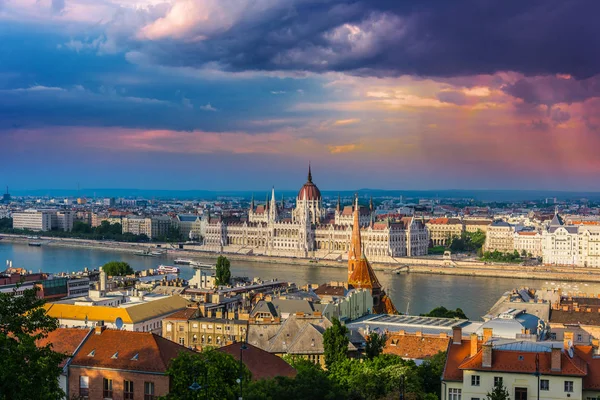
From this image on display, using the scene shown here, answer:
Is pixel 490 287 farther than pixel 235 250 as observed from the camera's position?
No

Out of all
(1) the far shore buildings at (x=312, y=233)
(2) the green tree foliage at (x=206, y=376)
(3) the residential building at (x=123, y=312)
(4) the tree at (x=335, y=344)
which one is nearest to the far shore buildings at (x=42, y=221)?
(1) the far shore buildings at (x=312, y=233)

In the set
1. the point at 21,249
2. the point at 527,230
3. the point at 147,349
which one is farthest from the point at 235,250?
the point at 147,349

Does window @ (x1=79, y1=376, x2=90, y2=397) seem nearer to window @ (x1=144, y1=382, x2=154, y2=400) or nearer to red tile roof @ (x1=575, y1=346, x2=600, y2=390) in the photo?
window @ (x1=144, y1=382, x2=154, y2=400)

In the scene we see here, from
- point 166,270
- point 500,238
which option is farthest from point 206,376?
point 500,238

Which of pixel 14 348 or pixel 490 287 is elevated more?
pixel 14 348

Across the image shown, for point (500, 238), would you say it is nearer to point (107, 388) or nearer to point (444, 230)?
point (444, 230)

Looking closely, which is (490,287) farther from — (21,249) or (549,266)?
(21,249)
